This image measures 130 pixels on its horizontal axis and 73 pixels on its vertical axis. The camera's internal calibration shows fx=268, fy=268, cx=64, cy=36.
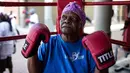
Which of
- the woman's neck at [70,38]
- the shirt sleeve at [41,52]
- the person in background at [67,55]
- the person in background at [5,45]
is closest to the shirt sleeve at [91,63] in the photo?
the person in background at [67,55]

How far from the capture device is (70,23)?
72.4 inches

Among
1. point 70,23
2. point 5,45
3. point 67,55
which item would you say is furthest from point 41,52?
point 5,45

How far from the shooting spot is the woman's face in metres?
1.81

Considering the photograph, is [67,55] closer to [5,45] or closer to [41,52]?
[41,52]

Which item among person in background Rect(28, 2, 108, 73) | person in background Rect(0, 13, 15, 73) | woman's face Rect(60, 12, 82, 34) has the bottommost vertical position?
person in background Rect(0, 13, 15, 73)

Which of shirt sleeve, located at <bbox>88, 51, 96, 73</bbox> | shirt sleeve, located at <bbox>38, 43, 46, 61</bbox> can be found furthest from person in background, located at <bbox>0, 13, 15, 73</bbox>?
shirt sleeve, located at <bbox>88, 51, 96, 73</bbox>

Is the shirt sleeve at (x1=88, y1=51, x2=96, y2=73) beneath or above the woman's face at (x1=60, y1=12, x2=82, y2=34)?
beneath

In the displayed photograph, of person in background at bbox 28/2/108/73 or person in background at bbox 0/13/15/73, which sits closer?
person in background at bbox 28/2/108/73

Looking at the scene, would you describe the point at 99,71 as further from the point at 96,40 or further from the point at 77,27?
the point at 77,27

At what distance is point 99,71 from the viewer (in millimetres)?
1822

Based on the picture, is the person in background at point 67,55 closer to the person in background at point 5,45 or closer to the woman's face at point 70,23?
the woman's face at point 70,23

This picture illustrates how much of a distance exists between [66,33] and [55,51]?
0.17 metres

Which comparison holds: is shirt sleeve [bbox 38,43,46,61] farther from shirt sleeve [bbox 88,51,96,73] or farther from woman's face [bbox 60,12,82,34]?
shirt sleeve [bbox 88,51,96,73]

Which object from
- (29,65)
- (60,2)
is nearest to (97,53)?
(29,65)
